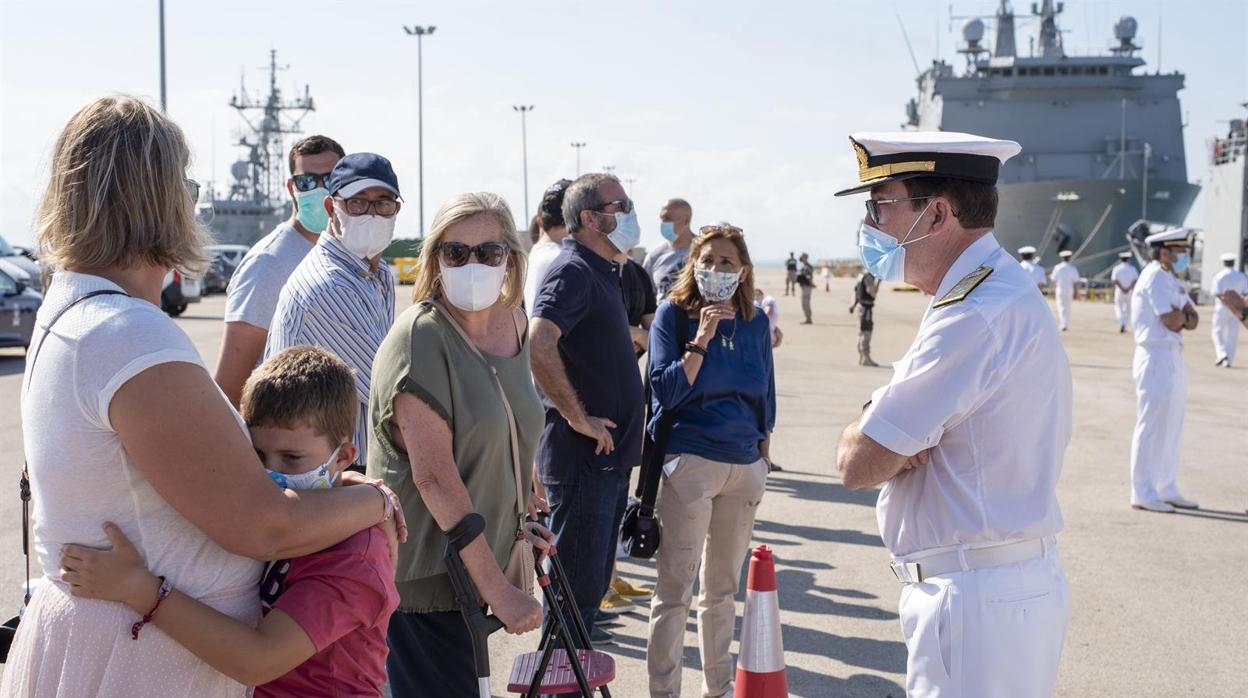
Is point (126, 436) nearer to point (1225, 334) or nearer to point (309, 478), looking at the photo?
point (309, 478)

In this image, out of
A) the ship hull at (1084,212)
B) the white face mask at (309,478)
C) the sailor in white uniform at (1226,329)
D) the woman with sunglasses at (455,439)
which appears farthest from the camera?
the ship hull at (1084,212)

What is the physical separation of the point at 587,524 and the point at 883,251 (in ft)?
7.23

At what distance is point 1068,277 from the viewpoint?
29953 mm

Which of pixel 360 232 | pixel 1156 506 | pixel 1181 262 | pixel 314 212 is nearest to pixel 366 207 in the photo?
pixel 360 232

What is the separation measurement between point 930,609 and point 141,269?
6.70 feet

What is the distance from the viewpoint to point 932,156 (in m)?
3.15

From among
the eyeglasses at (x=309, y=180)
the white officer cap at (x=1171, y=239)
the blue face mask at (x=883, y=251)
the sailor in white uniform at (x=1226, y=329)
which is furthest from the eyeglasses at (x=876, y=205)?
the sailor in white uniform at (x=1226, y=329)

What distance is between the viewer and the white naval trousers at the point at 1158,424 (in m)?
9.67

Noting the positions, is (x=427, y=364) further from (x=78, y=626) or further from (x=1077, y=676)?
(x=1077, y=676)

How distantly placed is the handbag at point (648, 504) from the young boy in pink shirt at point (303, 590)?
2391 millimetres

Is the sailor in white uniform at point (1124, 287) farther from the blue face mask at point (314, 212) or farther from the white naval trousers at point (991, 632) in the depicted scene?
the white naval trousers at point (991, 632)

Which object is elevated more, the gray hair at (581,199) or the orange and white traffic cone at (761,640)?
the gray hair at (581,199)

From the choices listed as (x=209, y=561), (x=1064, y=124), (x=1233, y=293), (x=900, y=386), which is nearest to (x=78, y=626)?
(x=209, y=561)

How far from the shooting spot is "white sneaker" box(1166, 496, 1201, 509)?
980 centimetres
